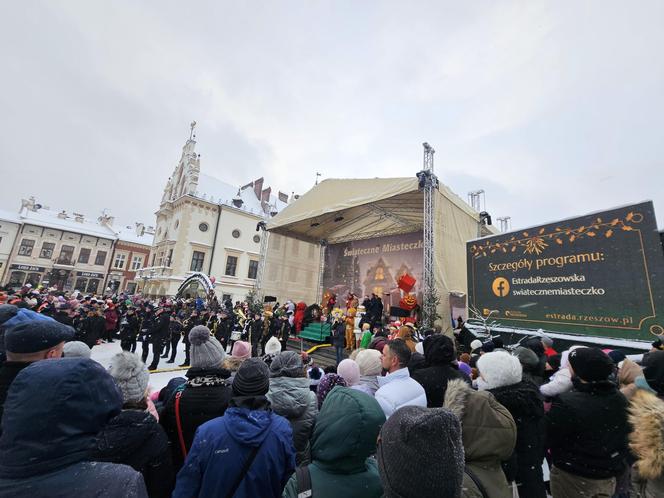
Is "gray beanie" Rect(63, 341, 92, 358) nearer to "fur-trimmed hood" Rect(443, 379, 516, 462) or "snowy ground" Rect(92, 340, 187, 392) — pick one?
"fur-trimmed hood" Rect(443, 379, 516, 462)

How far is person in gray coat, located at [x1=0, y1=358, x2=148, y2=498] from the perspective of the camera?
850 millimetres

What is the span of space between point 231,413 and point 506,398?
1.91 meters

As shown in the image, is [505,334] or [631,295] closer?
[631,295]

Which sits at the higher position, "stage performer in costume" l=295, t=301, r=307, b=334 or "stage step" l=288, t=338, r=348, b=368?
"stage performer in costume" l=295, t=301, r=307, b=334

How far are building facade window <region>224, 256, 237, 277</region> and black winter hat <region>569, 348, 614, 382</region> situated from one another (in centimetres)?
3068

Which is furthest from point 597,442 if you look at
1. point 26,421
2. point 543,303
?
point 543,303

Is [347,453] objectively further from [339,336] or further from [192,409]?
[339,336]

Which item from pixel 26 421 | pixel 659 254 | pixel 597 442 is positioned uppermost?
pixel 659 254

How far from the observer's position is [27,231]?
1303 inches

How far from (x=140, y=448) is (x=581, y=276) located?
957 cm

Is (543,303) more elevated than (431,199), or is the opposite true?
(431,199)

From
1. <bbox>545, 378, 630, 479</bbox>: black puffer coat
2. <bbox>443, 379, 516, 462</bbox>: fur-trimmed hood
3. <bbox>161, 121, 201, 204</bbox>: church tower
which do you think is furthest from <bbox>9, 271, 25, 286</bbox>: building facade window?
<bbox>545, 378, 630, 479</bbox>: black puffer coat

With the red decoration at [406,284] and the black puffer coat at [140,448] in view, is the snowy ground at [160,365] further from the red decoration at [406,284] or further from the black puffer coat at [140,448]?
the red decoration at [406,284]

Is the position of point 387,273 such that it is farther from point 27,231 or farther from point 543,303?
point 27,231
